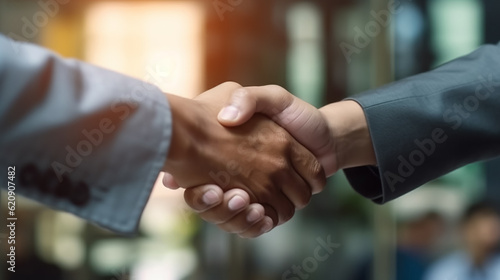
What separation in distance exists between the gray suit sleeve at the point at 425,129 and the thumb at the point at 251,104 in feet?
0.57

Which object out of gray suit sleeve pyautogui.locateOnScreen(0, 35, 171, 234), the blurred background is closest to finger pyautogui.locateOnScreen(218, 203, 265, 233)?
gray suit sleeve pyautogui.locateOnScreen(0, 35, 171, 234)

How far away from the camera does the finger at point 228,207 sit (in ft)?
4.95

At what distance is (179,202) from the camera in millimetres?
3641

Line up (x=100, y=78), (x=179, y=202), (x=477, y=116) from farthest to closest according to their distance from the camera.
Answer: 1. (x=179, y=202)
2. (x=477, y=116)
3. (x=100, y=78)

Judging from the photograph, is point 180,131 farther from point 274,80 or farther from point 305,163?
point 274,80

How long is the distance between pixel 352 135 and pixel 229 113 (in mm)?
278

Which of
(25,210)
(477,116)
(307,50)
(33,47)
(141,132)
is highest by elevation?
(33,47)

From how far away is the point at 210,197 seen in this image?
57.9 inches

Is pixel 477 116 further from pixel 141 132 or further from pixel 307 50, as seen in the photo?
pixel 307 50

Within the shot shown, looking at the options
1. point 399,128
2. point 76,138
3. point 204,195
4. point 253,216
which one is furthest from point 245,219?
point 76,138

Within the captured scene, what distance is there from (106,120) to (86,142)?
0.06 metres

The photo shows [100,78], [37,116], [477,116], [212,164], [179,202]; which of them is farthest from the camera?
[179,202]

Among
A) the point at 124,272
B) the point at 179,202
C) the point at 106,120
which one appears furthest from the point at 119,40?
the point at 106,120

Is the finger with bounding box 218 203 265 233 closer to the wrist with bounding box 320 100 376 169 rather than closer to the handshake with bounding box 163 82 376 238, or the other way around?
the handshake with bounding box 163 82 376 238
